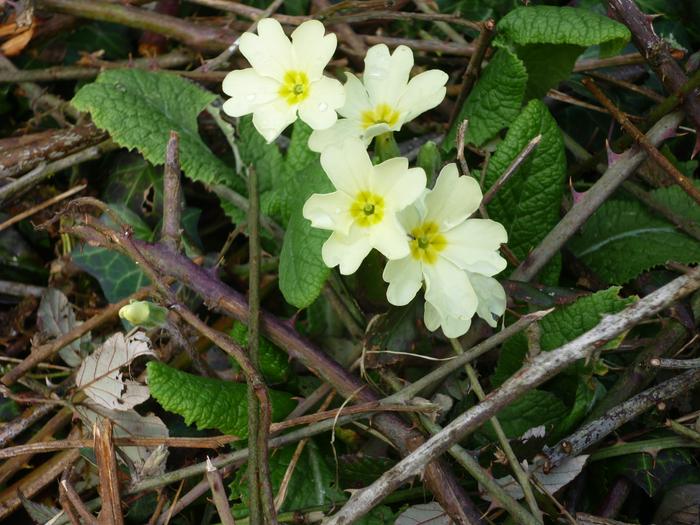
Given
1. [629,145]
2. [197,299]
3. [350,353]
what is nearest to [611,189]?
[629,145]

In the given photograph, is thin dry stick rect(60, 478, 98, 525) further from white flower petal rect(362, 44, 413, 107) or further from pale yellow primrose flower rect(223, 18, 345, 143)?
white flower petal rect(362, 44, 413, 107)

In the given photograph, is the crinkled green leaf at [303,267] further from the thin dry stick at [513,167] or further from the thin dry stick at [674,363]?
the thin dry stick at [674,363]

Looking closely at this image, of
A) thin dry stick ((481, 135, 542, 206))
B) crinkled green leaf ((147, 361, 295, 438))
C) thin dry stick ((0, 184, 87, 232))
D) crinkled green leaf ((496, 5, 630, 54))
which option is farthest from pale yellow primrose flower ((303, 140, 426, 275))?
thin dry stick ((0, 184, 87, 232))

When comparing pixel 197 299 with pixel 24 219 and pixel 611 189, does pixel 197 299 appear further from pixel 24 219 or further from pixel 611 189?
pixel 611 189

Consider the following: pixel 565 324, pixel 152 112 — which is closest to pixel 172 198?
pixel 152 112

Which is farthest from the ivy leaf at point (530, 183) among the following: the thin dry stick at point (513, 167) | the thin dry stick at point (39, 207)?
the thin dry stick at point (39, 207)

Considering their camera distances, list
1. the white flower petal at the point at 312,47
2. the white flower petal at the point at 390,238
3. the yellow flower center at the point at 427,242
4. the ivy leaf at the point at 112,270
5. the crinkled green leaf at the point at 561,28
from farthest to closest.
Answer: the ivy leaf at the point at 112,270 → the crinkled green leaf at the point at 561,28 → the white flower petal at the point at 312,47 → the yellow flower center at the point at 427,242 → the white flower petal at the point at 390,238
